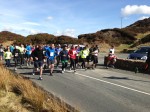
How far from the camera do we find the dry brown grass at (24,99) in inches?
349

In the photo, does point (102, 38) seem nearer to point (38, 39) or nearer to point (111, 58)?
point (38, 39)

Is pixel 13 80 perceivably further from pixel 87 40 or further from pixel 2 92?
pixel 87 40

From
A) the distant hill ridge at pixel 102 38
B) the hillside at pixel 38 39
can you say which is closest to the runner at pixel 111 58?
the distant hill ridge at pixel 102 38

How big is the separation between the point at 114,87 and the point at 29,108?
18.0ft

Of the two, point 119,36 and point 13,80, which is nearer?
point 13,80

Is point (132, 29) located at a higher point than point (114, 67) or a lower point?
higher

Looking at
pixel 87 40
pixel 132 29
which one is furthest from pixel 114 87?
pixel 132 29

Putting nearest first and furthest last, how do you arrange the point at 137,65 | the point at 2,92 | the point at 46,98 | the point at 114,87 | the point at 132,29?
the point at 46,98
the point at 2,92
the point at 114,87
the point at 137,65
the point at 132,29

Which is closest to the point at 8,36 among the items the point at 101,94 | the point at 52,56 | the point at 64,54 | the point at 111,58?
the point at 111,58

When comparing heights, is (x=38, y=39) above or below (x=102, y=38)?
below

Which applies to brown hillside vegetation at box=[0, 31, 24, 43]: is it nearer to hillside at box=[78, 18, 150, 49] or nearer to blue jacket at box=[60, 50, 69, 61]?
hillside at box=[78, 18, 150, 49]

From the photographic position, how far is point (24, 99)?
35.2 feet

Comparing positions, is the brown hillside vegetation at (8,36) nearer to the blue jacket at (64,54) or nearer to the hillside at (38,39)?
the hillside at (38,39)

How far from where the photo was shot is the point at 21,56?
80.2 ft
